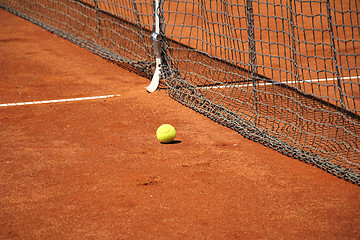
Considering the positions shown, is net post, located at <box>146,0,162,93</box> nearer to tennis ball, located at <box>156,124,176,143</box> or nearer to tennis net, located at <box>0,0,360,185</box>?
tennis net, located at <box>0,0,360,185</box>

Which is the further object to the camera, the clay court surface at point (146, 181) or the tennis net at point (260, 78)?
the tennis net at point (260, 78)

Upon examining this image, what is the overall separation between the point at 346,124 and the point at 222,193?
2.34 meters

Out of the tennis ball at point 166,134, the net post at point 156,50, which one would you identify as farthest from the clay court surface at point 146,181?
the net post at point 156,50

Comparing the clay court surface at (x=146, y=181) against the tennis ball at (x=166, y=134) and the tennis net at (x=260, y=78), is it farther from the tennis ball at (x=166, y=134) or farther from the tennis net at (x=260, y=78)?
the tennis net at (x=260, y=78)

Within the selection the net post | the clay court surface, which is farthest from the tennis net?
→ the clay court surface

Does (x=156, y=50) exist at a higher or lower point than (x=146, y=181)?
higher

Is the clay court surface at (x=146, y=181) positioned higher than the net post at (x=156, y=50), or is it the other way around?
the net post at (x=156, y=50)

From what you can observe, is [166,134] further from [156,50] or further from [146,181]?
[156,50]

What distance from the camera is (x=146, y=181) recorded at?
4797 millimetres

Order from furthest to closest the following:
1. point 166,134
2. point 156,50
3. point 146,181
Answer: point 156,50, point 166,134, point 146,181

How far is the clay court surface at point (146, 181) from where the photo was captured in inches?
158

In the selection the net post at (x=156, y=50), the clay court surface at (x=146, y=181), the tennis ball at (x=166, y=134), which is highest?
the net post at (x=156, y=50)

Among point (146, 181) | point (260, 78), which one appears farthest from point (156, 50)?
point (146, 181)

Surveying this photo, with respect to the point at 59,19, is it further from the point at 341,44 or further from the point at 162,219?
the point at 162,219
